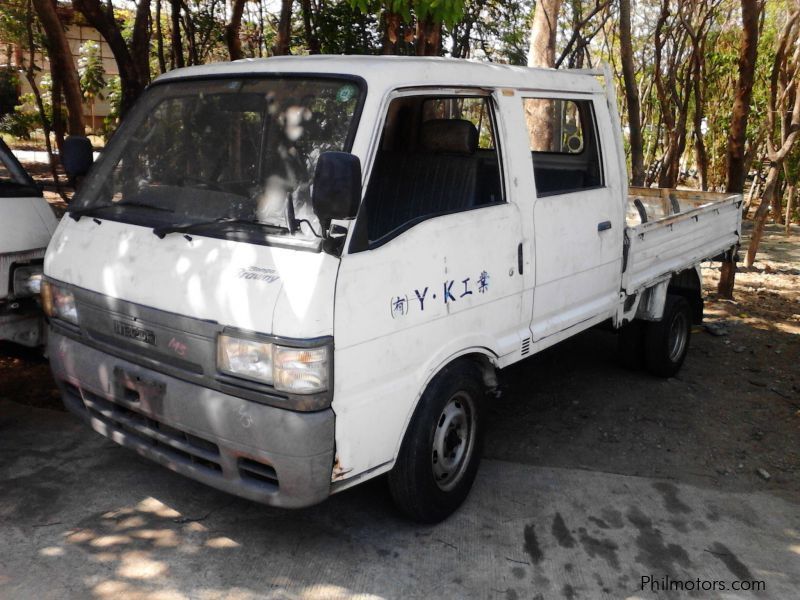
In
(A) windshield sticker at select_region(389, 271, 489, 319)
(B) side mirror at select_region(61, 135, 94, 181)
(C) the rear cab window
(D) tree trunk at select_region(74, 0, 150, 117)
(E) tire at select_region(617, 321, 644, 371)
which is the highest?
(D) tree trunk at select_region(74, 0, 150, 117)

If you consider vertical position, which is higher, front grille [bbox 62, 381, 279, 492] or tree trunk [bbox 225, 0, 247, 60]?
tree trunk [bbox 225, 0, 247, 60]

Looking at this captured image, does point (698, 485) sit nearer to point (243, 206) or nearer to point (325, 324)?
point (325, 324)

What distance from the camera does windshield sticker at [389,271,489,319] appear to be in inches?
131

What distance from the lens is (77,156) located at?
421 centimetres

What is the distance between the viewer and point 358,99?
3375 millimetres

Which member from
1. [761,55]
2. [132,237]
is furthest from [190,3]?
[132,237]

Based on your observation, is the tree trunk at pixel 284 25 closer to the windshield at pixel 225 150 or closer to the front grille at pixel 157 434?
the windshield at pixel 225 150

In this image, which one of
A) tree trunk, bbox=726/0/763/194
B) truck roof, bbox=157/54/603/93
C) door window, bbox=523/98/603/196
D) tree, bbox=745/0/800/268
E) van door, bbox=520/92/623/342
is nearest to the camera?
truck roof, bbox=157/54/603/93

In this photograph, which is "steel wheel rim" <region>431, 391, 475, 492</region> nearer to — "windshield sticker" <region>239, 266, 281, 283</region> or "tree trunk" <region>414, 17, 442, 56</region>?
"windshield sticker" <region>239, 266, 281, 283</region>

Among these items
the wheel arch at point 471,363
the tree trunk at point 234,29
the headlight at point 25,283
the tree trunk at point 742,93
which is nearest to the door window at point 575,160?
the wheel arch at point 471,363

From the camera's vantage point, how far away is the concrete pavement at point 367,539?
3383 millimetres

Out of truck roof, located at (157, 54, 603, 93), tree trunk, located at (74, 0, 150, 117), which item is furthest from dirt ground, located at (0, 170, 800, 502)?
tree trunk, located at (74, 0, 150, 117)

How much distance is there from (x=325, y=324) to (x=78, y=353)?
1.42 metres

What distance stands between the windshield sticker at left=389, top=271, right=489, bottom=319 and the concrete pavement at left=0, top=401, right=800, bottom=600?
46.7 inches
